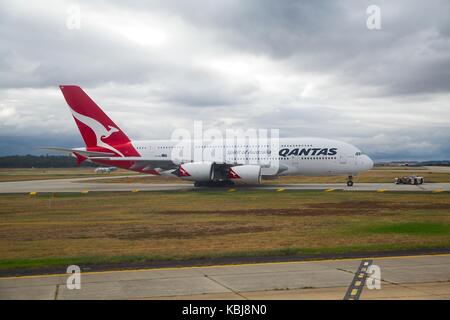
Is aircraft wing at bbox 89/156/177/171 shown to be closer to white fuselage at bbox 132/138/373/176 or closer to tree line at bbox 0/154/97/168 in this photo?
white fuselage at bbox 132/138/373/176

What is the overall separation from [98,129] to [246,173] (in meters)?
15.7

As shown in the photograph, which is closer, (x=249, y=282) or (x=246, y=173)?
(x=249, y=282)

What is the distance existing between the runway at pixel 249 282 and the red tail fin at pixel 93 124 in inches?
1456

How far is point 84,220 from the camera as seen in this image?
2186cm

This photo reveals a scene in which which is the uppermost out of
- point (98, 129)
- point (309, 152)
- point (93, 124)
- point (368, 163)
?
point (93, 124)

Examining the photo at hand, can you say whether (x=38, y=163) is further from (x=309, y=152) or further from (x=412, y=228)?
(x=412, y=228)

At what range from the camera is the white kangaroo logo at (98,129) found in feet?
153

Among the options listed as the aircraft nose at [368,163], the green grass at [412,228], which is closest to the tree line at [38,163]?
the aircraft nose at [368,163]

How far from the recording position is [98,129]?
4684 cm

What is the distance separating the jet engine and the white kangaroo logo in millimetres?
12220

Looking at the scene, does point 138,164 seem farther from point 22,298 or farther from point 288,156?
point 22,298

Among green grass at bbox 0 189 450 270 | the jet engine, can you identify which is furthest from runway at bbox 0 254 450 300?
the jet engine

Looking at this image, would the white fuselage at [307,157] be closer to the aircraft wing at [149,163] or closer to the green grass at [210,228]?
the aircraft wing at [149,163]

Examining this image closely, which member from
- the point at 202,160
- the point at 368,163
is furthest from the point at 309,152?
the point at 202,160
